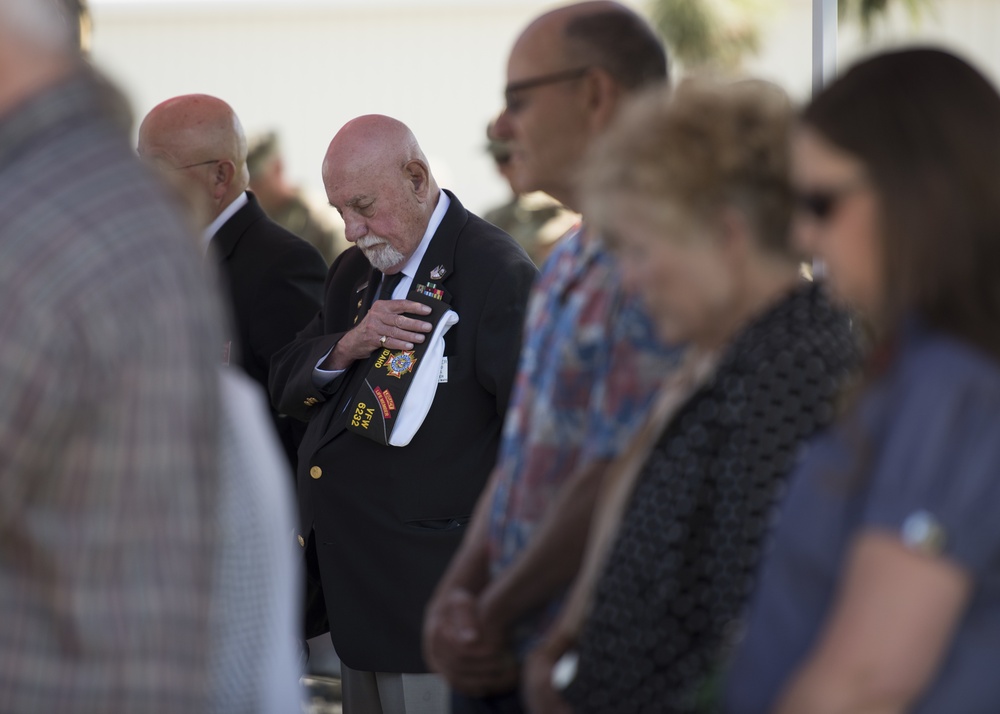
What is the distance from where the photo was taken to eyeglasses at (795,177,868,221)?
4.42 feet

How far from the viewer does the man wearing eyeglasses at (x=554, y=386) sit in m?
1.82

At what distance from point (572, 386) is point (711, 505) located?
359 mm

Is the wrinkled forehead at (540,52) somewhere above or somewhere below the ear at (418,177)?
above

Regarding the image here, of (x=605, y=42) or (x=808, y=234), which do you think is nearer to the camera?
(x=808, y=234)

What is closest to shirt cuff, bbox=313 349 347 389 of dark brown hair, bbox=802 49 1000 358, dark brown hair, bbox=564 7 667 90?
dark brown hair, bbox=564 7 667 90

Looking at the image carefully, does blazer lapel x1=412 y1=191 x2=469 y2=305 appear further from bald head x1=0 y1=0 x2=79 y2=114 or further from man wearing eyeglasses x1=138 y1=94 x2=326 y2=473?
bald head x1=0 y1=0 x2=79 y2=114

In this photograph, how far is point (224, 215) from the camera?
3736mm

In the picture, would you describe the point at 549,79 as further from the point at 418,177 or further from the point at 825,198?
the point at 418,177

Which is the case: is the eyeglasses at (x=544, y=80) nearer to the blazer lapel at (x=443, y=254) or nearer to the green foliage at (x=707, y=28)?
the blazer lapel at (x=443, y=254)

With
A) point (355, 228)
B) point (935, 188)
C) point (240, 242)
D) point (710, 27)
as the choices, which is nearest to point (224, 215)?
point (240, 242)

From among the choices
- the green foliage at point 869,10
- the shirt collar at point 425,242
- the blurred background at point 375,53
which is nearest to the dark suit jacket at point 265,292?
the shirt collar at point 425,242

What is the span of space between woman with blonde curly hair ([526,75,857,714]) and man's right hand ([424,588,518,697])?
260mm

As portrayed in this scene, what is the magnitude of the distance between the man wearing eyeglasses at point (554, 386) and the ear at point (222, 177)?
182 cm

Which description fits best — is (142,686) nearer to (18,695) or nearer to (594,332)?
(18,695)
